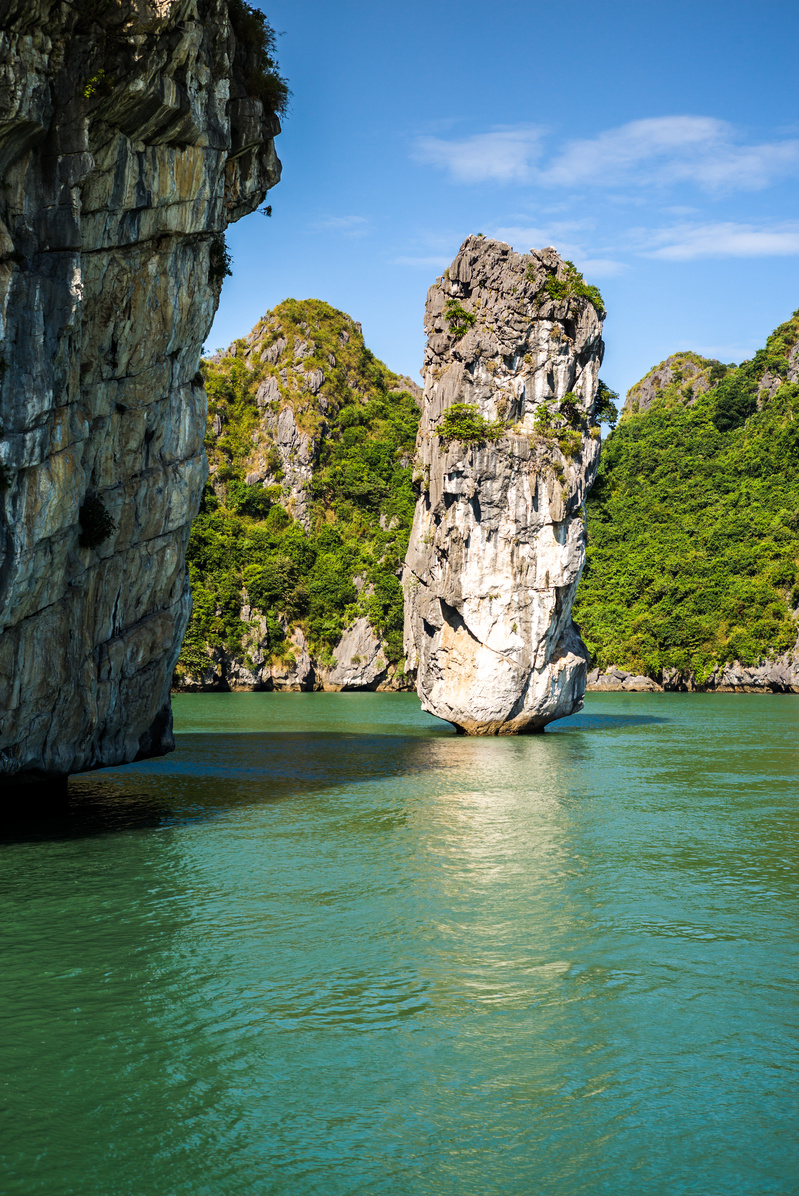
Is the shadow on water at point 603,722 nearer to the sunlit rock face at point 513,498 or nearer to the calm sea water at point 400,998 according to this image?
the sunlit rock face at point 513,498

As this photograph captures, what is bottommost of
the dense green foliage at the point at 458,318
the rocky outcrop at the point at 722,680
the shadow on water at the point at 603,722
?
the shadow on water at the point at 603,722

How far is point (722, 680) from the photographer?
7731cm

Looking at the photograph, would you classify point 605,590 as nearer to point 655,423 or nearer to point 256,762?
point 655,423

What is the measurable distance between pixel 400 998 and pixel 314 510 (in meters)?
91.5

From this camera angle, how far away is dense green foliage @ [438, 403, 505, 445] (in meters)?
38.3

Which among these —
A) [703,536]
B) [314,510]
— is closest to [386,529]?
[314,510]

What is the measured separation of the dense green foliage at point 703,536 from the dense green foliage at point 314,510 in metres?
20.0

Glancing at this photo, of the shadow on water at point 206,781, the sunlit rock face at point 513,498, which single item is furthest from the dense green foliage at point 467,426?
the shadow on water at point 206,781

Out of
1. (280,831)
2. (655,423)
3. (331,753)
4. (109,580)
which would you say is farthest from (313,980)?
(655,423)

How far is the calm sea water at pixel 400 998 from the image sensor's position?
26.7 feet

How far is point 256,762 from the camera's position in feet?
→ 107

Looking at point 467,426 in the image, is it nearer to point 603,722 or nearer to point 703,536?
point 603,722

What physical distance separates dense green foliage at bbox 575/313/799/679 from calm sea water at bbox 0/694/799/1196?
1943 inches

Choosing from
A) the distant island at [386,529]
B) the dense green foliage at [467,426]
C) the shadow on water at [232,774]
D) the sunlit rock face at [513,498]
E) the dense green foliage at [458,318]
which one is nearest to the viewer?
the shadow on water at [232,774]
